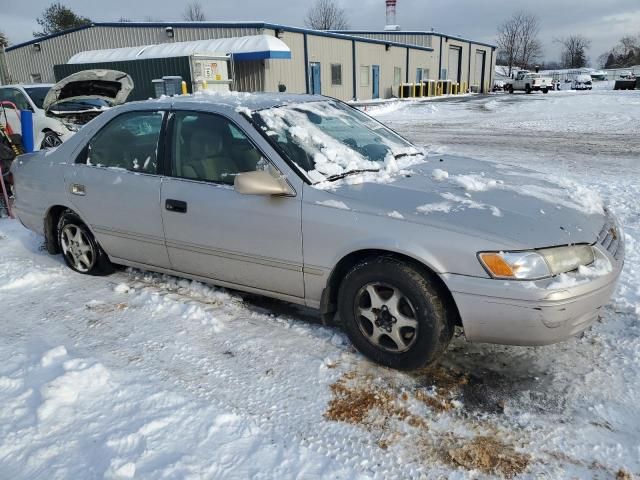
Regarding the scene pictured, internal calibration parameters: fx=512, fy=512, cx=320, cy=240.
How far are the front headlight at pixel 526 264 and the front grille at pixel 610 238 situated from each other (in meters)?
0.45

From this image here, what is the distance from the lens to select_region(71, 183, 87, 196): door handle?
417cm

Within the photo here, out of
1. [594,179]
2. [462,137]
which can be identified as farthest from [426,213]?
[462,137]

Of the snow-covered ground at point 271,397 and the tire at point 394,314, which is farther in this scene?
the tire at point 394,314

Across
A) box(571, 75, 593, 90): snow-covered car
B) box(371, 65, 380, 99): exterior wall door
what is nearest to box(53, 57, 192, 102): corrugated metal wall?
box(371, 65, 380, 99): exterior wall door

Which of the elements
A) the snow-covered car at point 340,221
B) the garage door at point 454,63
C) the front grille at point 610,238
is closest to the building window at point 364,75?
the garage door at point 454,63

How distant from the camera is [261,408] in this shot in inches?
105

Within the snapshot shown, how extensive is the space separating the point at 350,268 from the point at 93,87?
795 centimetres

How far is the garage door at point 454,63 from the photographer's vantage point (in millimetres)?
46125

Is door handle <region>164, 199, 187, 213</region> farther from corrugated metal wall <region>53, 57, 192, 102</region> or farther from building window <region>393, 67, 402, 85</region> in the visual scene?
building window <region>393, 67, 402, 85</region>

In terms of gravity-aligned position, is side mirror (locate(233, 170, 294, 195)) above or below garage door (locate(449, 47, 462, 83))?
below

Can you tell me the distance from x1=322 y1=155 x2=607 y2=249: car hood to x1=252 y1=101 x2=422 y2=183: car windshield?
24 centimetres

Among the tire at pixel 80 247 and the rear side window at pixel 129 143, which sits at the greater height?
the rear side window at pixel 129 143

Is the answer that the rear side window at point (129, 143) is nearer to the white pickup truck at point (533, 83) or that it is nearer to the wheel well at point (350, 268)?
the wheel well at point (350, 268)

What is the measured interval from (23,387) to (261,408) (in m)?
1.33
